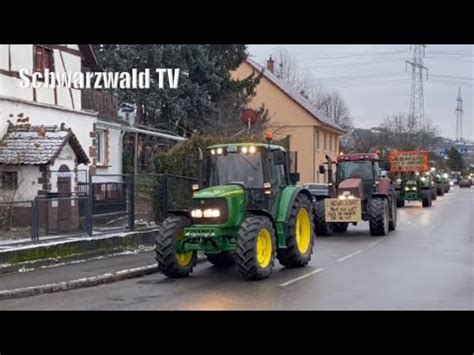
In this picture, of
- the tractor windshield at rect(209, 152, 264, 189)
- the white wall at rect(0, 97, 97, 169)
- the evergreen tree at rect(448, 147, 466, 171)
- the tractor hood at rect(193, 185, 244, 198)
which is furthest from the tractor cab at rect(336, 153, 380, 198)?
the evergreen tree at rect(448, 147, 466, 171)

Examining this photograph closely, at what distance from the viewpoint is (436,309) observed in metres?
9.75

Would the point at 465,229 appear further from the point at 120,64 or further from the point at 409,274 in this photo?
the point at 120,64

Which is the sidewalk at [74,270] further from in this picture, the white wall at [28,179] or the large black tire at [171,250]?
the white wall at [28,179]

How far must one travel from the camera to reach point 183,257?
13.1 metres

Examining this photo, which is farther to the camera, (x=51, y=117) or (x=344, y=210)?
(x=51, y=117)

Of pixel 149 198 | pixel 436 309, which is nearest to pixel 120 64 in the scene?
pixel 149 198

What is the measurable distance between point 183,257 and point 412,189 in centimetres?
2987

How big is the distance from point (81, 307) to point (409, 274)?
21.0 feet

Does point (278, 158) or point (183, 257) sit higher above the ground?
point (278, 158)

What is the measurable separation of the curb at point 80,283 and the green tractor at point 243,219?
0.87 meters

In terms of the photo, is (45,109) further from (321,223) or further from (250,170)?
(250,170)

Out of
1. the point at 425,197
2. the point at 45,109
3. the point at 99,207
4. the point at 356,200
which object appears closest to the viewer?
the point at 99,207

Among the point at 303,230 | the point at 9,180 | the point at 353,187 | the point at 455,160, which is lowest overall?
the point at 303,230

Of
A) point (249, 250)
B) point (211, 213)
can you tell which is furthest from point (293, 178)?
point (249, 250)
